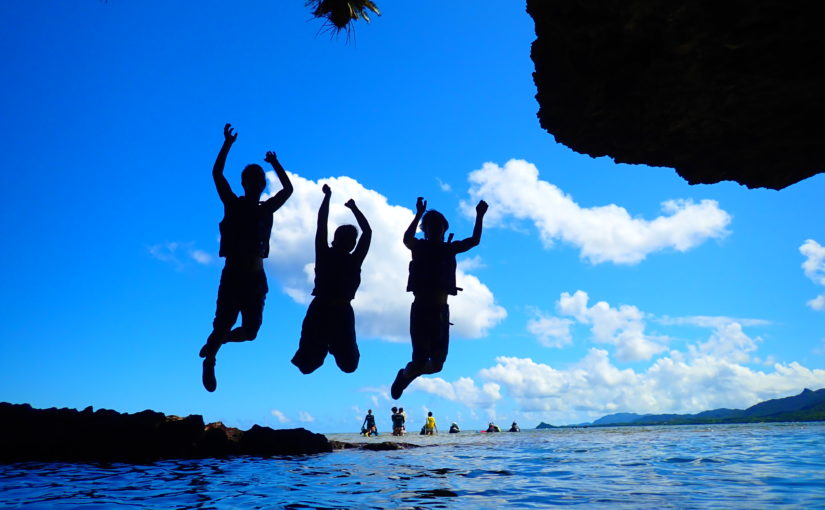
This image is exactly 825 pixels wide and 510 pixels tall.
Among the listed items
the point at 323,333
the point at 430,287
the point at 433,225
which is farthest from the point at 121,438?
the point at 433,225

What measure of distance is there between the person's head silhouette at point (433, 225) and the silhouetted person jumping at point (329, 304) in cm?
103

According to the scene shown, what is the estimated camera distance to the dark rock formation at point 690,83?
4.23 meters

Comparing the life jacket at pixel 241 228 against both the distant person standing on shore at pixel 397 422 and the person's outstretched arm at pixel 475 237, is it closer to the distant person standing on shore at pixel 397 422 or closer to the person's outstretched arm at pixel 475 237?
the person's outstretched arm at pixel 475 237

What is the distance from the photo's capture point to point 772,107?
4891 mm

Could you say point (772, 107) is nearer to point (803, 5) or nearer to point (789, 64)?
point (789, 64)

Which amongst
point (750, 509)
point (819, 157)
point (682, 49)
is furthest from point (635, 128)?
point (750, 509)

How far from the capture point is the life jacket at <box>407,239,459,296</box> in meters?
7.74

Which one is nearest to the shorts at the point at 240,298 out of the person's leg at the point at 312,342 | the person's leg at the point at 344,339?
the person's leg at the point at 312,342

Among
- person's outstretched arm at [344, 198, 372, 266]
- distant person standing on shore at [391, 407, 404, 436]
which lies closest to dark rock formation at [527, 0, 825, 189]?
person's outstretched arm at [344, 198, 372, 266]

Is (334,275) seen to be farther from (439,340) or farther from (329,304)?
(439,340)

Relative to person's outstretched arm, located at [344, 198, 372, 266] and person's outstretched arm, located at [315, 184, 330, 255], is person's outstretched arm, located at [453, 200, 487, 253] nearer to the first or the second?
person's outstretched arm, located at [344, 198, 372, 266]

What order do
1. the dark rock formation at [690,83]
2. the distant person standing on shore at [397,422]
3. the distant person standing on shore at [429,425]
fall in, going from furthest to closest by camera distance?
the distant person standing on shore at [429,425] → the distant person standing on shore at [397,422] → the dark rock formation at [690,83]

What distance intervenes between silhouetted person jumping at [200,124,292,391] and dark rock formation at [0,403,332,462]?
21.9 ft

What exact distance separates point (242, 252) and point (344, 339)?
2.01 meters
